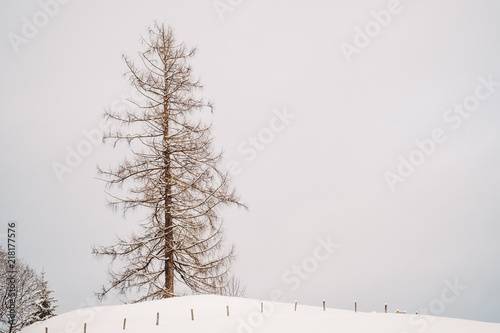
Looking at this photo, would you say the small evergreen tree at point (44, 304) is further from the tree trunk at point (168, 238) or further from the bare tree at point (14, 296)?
the tree trunk at point (168, 238)

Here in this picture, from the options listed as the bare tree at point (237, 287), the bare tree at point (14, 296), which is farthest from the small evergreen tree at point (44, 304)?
the bare tree at point (237, 287)

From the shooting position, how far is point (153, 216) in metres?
13.3

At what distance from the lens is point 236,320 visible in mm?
10602

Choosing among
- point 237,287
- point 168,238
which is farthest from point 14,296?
point 168,238

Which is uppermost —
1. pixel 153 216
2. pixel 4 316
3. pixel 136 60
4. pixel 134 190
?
pixel 136 60

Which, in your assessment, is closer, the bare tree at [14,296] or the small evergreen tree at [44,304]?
the small evergreen tree at [44,304]

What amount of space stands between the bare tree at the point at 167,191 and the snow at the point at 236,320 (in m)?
1.43

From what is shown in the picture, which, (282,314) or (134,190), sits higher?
(134,190)

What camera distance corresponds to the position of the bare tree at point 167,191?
13297 millimetres

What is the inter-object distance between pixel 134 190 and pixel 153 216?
1.20 meters

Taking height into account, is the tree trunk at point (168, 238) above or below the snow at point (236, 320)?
above

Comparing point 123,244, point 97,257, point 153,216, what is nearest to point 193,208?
point 153,216

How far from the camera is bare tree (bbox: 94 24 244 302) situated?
523 inches

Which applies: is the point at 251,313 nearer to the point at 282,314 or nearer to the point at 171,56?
the point at 282,314
